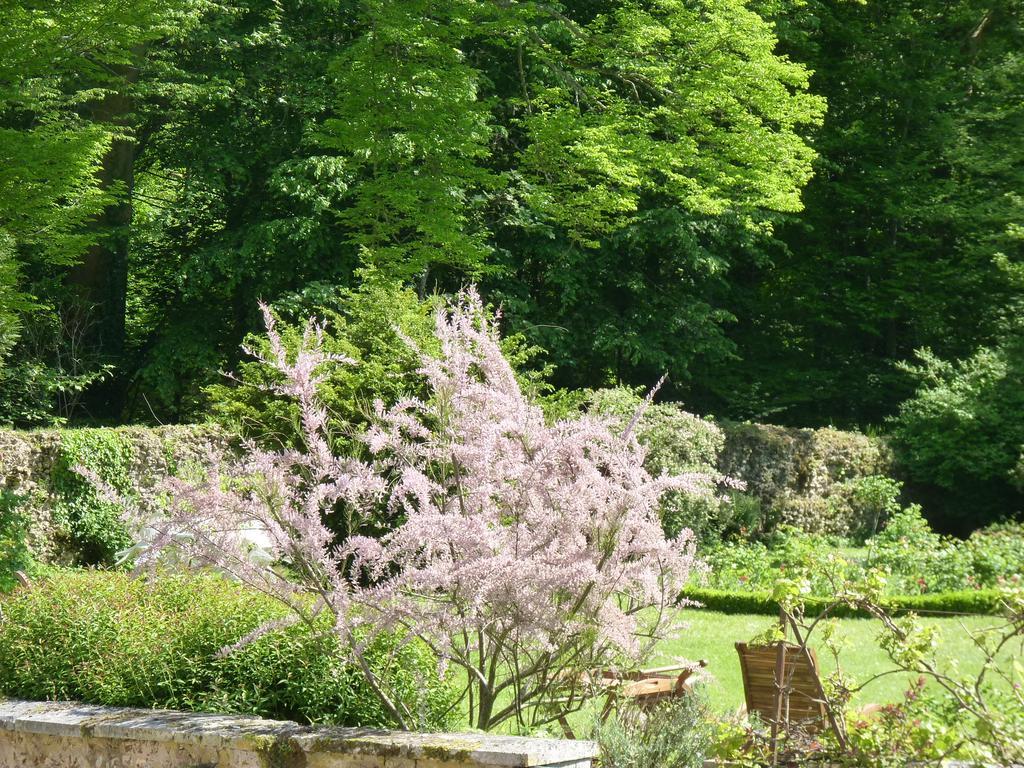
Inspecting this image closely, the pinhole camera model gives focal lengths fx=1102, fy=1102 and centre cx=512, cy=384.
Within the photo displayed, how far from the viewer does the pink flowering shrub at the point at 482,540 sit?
462cm

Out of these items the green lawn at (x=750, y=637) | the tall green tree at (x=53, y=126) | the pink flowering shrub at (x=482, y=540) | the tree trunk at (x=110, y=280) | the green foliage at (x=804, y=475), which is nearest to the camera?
the pink flowering shrub at (x=482, y=540)

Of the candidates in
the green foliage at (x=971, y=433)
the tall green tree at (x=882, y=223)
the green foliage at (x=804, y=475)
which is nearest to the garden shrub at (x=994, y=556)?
the green foliage at (x=804, y=475)

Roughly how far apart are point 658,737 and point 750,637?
505cm

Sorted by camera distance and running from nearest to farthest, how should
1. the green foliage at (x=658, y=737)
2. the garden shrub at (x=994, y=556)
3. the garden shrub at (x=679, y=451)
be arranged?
1. the green foliage at (x=658, y=737)
2. the garden shrub at (x=994, y=556)
3. the garden shrub at (x=679, y=451)

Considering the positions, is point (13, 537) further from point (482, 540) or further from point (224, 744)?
point (482, 540)

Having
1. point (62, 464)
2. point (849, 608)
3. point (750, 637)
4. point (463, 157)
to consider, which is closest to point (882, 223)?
point (463, 157)

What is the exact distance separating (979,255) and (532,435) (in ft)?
58.3

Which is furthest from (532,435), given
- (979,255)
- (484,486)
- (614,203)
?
(979,255)

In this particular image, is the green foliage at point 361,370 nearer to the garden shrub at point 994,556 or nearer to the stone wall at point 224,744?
the stone wall at point 224,744

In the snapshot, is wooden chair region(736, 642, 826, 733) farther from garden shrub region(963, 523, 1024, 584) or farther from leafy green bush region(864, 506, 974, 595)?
garden shrub region(963, 523, 1024, 584)

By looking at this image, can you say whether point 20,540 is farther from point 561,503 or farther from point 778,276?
point 778,276

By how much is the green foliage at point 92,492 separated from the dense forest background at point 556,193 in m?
2.11

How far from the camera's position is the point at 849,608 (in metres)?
10.5

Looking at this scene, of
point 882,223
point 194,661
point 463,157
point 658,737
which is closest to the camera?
point 658,737
